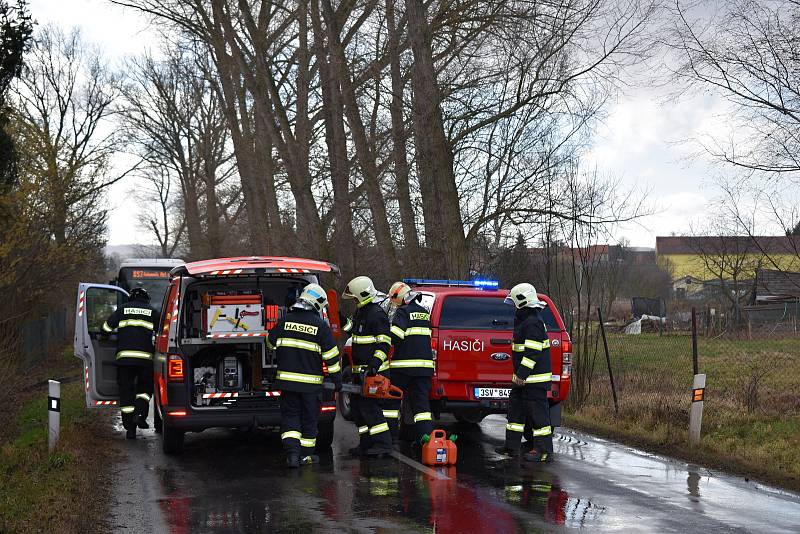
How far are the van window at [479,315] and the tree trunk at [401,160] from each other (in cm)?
1046

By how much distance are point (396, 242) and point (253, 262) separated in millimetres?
16118

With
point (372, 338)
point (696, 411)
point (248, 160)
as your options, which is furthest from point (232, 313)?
point (248, 160)

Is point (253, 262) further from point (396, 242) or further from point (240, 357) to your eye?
point (396, 242)

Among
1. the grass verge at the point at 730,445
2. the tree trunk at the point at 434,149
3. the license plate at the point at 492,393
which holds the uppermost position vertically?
the tree trunk at the point at 434,149

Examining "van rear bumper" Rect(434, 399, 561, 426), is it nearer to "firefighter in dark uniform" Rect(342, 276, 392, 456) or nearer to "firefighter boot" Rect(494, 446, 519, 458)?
"firefighter boot" Rect(494, 446, 519, 458)

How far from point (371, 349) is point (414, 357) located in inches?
18.5

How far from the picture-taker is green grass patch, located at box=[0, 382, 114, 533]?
7.71 metres

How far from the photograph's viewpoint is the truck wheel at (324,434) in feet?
36.1

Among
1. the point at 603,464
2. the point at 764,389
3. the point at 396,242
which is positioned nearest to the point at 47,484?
the point at 603,464

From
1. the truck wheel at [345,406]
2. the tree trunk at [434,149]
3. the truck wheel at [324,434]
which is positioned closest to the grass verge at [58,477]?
the truck wheel at [324,434]

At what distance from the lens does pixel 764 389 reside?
16.9 metres

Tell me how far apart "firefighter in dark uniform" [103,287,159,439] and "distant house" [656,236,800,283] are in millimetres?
8803

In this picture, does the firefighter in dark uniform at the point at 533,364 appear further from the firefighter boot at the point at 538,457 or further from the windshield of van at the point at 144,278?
the windshield of van at the point at 144,278

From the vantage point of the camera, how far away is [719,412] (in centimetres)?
1405
